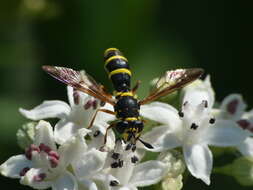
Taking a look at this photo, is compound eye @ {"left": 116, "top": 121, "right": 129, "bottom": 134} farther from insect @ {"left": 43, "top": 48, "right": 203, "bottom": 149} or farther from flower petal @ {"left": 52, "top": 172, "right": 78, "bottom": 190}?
flower petal @ {"left": 52, "top": 172, "right": 78, "bottom": 190}

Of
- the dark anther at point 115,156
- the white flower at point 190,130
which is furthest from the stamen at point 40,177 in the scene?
the white flower at point 190,130

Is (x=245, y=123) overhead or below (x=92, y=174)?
overhead

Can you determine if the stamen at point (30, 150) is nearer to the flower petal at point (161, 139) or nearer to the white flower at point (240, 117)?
the flower petal at point (161, 139)

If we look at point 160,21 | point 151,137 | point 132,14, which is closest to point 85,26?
point 132,14

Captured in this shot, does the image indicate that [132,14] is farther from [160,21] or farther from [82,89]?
[82,89]

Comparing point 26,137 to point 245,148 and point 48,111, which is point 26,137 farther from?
point 245,148

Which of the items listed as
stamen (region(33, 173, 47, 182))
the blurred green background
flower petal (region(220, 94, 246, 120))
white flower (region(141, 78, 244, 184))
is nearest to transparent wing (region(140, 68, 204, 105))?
white flower (region(141, 78, 244, 184))
